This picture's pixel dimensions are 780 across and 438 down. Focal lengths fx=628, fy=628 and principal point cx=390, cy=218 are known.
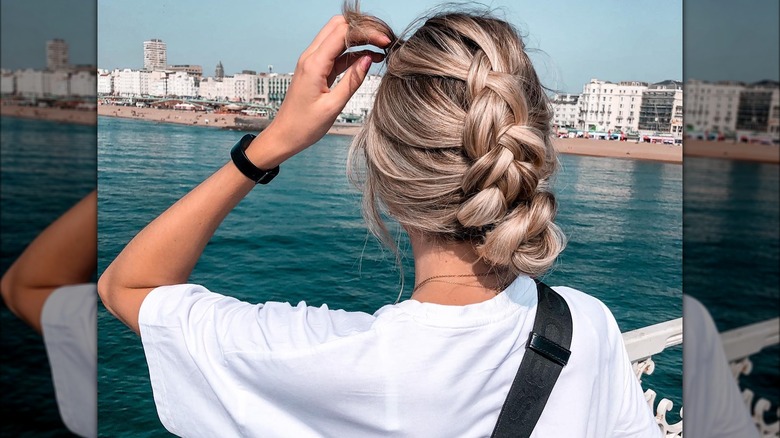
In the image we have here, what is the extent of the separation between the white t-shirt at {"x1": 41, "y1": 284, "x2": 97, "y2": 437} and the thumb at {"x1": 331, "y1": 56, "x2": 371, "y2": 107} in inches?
11.9

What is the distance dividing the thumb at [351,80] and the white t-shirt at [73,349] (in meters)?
0.30

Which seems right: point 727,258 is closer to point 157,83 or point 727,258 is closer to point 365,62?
point 365,62

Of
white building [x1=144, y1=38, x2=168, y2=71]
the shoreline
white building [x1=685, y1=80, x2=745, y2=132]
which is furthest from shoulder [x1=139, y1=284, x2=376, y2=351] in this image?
white building [x1=144, y1=38, x2=168, y2=71]

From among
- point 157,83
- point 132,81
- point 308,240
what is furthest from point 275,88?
point 308,240

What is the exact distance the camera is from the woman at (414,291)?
0.58 m

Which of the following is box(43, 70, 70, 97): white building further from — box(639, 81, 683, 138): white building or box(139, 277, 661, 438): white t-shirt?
box(639, 81, 683, 138): white building

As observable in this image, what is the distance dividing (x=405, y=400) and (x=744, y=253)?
37 cm

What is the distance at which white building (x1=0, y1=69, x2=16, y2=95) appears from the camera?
41 centimetres

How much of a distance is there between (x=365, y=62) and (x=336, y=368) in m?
0.32

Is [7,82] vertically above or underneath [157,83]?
underneath

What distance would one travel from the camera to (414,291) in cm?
65

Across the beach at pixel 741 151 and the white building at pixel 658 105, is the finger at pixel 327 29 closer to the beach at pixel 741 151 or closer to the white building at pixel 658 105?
the beach at pixel 741 151

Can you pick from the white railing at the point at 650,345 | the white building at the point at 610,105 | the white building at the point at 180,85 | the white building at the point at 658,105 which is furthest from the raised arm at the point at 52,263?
the white building at the point at 610,105

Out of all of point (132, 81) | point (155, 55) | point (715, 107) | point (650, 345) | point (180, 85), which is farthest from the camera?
point (180, 85)
